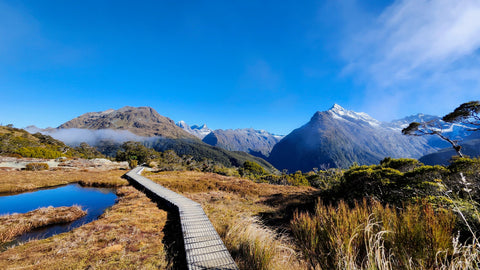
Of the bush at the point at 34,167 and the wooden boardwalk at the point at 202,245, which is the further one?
the bush at the point at 34,167

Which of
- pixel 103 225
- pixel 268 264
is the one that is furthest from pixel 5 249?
pixel 268 264

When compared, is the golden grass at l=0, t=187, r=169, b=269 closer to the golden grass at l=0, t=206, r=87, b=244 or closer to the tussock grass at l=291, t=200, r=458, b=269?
the golden grass at l=0, t=206, r=87, b=244

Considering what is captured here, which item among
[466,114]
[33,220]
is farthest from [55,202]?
[466,114]

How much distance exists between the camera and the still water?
9.76 meters

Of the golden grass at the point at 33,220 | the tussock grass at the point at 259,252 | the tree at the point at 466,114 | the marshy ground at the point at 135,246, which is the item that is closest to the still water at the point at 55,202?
the golden grass at the point at 33,220

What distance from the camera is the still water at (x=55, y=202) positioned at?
9.76 meters

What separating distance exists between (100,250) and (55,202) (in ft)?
47.1

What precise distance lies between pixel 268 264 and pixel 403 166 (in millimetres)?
13576

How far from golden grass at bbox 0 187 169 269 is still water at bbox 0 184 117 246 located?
7.38 feet

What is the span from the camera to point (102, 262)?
5684mm

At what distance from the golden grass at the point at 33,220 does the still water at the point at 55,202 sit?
444 millimetres

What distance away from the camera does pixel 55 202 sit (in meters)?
15.4

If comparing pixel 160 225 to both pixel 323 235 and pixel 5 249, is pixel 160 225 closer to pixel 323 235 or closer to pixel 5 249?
pixel 5 249

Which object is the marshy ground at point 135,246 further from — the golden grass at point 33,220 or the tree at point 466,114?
the tree at point 466,114
